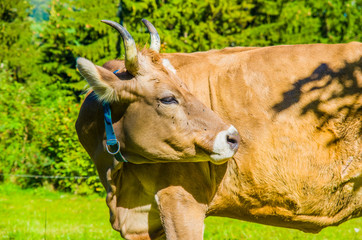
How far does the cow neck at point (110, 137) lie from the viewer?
3.44 meters

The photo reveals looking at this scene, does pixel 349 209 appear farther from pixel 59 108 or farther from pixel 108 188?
pixel 59 108

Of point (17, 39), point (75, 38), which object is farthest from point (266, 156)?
point (17, 39)

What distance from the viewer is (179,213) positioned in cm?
343

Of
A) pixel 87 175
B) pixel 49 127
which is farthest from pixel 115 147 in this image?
pixel 49 127

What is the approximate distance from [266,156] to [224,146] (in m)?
0.54

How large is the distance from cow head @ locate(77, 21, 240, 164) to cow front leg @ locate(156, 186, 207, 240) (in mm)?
318

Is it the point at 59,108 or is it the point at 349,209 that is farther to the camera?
the point at 59,108

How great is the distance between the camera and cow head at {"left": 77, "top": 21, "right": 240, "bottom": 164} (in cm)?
327

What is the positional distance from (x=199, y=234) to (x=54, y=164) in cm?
1239

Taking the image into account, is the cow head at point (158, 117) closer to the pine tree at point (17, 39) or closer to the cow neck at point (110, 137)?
the cow neck at point (110, 137)

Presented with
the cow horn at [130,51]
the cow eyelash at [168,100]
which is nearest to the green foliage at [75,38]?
the cow horn at [130,51]

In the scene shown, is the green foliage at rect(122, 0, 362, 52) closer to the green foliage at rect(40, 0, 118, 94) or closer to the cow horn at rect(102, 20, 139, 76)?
the green foliage at rect(40, 0, 118, 94)

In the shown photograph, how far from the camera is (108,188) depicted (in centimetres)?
362

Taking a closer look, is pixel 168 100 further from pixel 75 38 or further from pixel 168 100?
pixel 75 38
